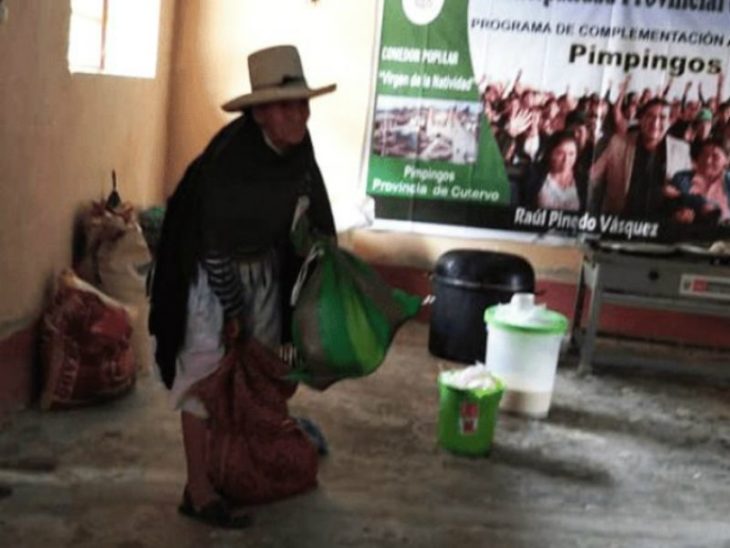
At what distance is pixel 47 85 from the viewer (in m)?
3.84

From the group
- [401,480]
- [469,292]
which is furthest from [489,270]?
[401,480]

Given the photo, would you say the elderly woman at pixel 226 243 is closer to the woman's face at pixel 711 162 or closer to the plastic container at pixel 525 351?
the plastic container at pixel 525 351

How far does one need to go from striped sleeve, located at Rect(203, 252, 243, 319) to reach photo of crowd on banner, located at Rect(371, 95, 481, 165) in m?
3.00

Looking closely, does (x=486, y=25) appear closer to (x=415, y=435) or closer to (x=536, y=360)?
(x=536, y=360)

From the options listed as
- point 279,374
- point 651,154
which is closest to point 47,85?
point 279,374

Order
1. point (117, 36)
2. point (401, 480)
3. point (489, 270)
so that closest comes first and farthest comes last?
point (401, 480)
point (489, 270)
point (117, 36)

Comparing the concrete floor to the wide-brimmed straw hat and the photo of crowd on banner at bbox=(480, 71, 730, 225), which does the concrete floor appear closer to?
the wide-brimmed straw hat

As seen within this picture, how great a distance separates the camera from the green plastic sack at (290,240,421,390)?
9.94ft

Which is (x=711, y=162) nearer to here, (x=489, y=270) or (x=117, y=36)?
(x=489, y=270)

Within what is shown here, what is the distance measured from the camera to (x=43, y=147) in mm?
3850

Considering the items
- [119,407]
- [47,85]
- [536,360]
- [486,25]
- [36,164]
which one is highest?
[486,25]

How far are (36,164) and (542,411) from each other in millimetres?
2234

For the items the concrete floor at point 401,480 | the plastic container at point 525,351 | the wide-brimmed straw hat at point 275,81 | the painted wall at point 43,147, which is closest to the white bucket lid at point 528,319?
the plastic container at point 525,351

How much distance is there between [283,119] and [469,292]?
7.78 ft
